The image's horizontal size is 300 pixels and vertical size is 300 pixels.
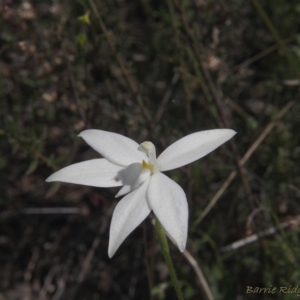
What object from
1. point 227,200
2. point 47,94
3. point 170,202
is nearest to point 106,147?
point 170,202

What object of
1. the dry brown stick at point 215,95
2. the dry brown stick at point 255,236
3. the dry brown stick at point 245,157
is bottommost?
the dry brown stick at point 255,236

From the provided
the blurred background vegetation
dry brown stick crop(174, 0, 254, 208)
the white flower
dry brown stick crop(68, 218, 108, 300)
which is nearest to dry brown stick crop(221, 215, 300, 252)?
the blurred background vegetation

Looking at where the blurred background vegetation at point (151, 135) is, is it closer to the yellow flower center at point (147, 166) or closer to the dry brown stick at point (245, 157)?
the dry brown stick at point (245, 157)

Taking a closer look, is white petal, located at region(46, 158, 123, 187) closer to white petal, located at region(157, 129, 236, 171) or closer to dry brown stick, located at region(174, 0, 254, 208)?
white petal, located at region(157, 129, 236, 171)

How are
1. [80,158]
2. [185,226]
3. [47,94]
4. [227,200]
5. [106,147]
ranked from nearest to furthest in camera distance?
1. [185,226]
2. [106,147]
3. [47,94]
4. [227,200]
5. [80,158]

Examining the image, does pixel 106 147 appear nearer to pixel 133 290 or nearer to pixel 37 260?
pixel 133 290

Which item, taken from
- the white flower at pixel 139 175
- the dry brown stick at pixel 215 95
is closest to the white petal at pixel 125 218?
the white flower at pixel 139 175

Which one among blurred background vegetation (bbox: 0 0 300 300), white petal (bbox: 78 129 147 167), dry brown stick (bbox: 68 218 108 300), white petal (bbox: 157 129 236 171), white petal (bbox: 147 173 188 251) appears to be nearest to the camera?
white petal (bbox: 147 173 188 251)
